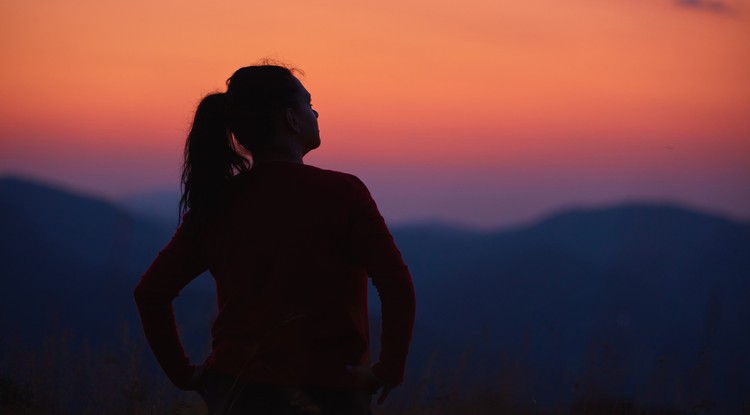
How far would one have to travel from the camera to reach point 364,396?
7.39 ft

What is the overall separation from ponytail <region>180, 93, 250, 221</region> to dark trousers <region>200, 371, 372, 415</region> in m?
0.52

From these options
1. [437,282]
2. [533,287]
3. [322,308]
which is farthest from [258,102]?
[437,282]

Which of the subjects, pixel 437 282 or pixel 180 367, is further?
pixel 437 282

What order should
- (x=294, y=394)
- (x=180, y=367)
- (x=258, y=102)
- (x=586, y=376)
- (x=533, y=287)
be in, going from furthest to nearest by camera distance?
(x=533, y=287)
(x=586, y=376)
(x=180, y=367)
(x=258, y=102)
(x=294, y=394)

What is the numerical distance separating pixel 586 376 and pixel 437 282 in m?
17.9

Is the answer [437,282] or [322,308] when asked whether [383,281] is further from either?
[437,282]

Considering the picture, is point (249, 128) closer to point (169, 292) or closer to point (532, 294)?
point (169, 292)

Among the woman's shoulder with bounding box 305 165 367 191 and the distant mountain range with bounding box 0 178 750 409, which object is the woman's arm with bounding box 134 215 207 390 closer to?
the woman's shoulder with bounding box 305 165 367 191

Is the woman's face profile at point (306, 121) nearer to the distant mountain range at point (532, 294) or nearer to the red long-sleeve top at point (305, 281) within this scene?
the red long-sleeve top at point (305, 281)

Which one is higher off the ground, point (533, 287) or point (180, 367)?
point (180, 367)

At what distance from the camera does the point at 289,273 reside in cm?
217

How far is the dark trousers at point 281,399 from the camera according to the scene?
2168 millimetres

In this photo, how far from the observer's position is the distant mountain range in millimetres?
5789

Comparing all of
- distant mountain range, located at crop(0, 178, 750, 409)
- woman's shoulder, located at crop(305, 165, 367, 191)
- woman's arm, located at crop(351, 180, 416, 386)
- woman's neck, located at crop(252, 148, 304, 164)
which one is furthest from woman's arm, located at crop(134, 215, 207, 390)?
distant mountain range, located at crop(0, 178, 750, 409)
